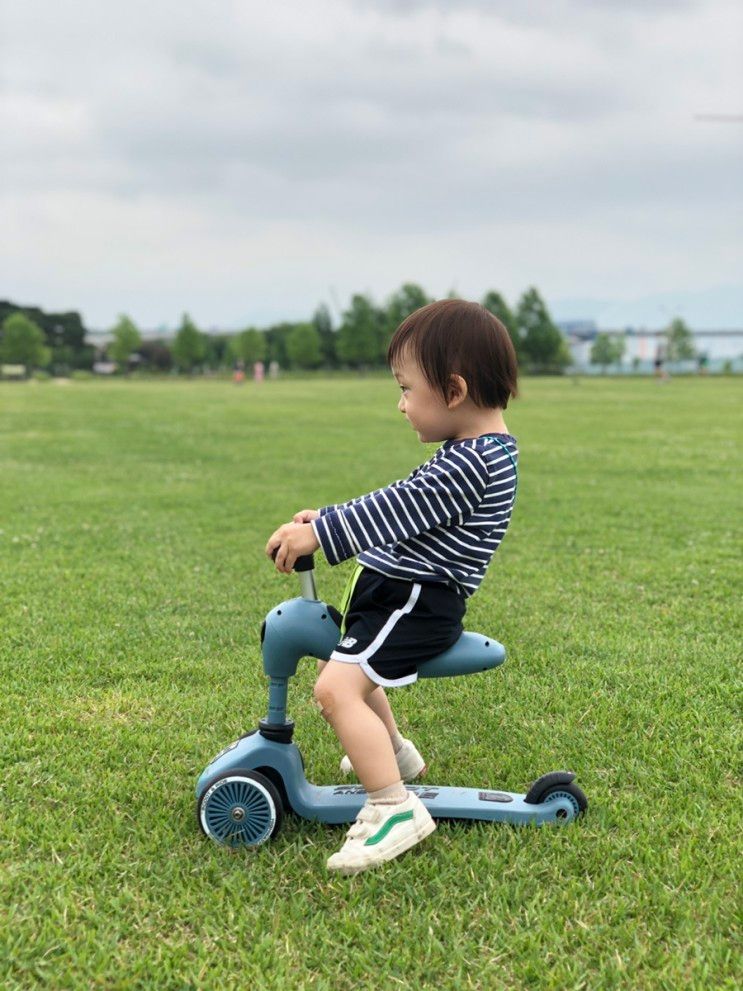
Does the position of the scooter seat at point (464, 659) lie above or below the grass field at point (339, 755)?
above

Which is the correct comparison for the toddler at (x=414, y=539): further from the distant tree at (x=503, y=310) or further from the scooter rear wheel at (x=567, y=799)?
the distant tree at (x=503, y=310)

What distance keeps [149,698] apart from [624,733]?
6.36 feet

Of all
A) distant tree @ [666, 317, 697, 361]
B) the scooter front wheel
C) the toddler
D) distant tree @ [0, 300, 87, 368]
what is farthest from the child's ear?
distant tree @ [666, 317, 697, 361]

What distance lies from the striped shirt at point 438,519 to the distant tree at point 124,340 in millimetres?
94236

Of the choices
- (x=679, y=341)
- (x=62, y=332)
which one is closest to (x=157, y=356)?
(x=62, y=332)

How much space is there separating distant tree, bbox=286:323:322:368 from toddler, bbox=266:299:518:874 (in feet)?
291

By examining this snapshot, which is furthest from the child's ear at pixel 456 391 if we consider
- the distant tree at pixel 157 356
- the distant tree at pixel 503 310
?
the distant tree at pixel 157 356

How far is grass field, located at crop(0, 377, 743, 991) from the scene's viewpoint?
210cm

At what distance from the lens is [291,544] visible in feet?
8.20

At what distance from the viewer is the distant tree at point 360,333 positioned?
83.8m

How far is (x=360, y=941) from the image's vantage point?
2.14 meters

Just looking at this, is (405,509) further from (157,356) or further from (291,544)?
(157,356)

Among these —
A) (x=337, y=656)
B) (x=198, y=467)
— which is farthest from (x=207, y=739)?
(x=198, y=467)

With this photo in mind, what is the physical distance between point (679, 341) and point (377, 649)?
350 feet
